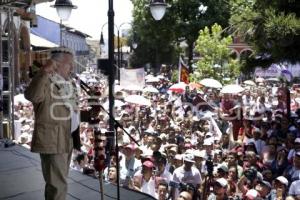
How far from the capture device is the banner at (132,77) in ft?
52.5

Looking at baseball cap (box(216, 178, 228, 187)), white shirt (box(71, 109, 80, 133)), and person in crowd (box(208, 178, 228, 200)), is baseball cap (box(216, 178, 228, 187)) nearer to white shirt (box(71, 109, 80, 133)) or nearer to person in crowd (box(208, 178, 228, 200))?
person in crowd (box(208, 178, 228, 200))

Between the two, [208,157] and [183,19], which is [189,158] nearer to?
[208,157]

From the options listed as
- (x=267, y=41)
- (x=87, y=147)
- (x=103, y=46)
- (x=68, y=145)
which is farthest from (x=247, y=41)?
(x=103, y=46)

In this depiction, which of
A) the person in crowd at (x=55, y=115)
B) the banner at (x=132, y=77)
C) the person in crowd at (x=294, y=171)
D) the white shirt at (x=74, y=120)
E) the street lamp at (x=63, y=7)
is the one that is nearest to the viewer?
the person in crowd at (x=55, y=115)

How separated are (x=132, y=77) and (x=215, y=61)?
1056 cm

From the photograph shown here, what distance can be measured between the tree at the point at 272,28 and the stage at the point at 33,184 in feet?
17.8

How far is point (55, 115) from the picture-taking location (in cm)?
419

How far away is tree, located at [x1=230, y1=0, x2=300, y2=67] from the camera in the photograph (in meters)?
9.70

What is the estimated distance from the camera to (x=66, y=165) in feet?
14.1

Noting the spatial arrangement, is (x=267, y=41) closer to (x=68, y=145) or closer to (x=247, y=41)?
(x=247, y=41)

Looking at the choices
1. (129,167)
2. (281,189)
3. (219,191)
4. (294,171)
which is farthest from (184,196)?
(294,171)

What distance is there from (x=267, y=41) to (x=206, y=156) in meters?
2.96

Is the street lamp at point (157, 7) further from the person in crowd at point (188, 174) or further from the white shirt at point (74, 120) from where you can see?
the white shirt at point (74, 120)

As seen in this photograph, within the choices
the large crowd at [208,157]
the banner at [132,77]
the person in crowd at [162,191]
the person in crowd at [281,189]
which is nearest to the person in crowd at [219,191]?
the large crowd at [208,157]
